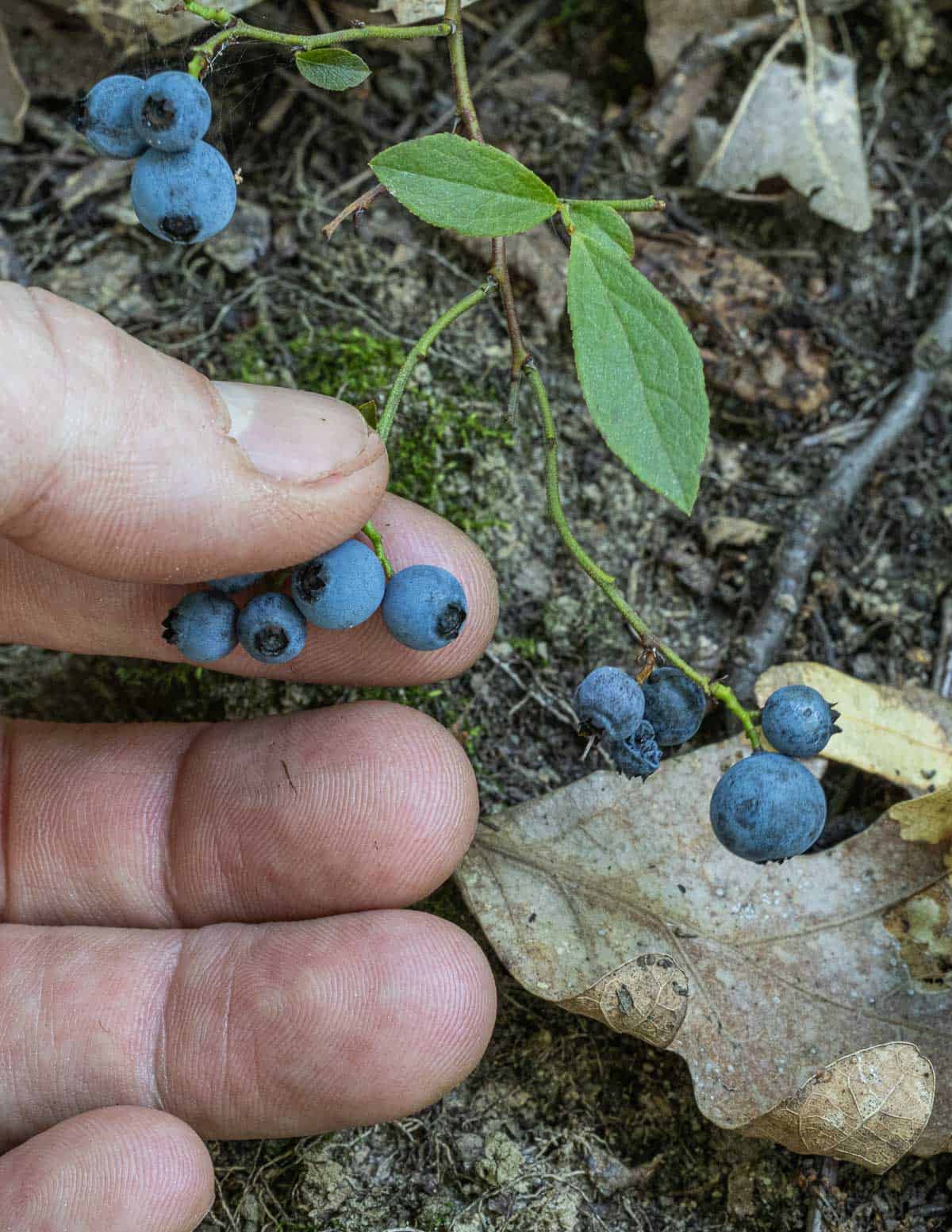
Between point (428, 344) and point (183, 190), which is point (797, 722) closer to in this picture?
point (428, 344)

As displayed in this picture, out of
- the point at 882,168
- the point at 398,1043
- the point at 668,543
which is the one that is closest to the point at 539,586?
the point at 668,543

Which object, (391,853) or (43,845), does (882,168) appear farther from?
(43,845)

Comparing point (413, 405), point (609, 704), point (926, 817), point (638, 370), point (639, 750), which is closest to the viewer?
point (638, 370)

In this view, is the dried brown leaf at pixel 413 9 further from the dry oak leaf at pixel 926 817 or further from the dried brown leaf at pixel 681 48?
the dry oak leaf at pixel 926 817

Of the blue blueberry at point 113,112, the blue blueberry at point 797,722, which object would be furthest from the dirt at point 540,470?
the blue blueberry at point 797,722

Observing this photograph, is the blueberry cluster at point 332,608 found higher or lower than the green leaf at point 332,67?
lower

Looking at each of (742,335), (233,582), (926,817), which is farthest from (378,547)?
(742,335)
